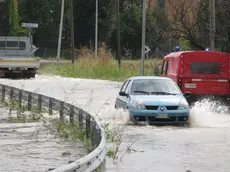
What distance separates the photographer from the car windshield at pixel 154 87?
19.9m

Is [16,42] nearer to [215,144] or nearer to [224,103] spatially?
[224,103]

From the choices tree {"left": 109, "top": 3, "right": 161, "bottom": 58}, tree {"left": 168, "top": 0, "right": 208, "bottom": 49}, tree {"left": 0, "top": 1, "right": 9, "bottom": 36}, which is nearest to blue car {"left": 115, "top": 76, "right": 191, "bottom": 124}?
tree {"left": 168, "top": 0, "right": 208, "bottom": 49}

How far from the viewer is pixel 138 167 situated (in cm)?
1166

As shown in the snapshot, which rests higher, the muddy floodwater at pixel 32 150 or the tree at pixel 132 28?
the muddy floodwater at pixel 32 150

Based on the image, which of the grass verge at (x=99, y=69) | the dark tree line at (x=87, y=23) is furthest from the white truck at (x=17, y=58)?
the dark tree line at (x=87, y=23)

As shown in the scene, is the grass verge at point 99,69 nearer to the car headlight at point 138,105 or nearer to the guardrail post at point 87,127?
the car headlight at point 138,105

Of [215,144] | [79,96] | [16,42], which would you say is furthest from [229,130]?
[16,42]

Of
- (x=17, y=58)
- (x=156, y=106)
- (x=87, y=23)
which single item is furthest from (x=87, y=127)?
(x=87, y=23)

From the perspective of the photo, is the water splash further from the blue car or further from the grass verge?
the grass verge

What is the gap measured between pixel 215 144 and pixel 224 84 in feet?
31.7

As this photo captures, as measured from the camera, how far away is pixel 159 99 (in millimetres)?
19031

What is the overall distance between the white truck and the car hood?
26.7m

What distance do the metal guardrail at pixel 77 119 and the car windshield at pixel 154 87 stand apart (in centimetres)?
222

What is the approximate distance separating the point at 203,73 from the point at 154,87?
15.9ft
